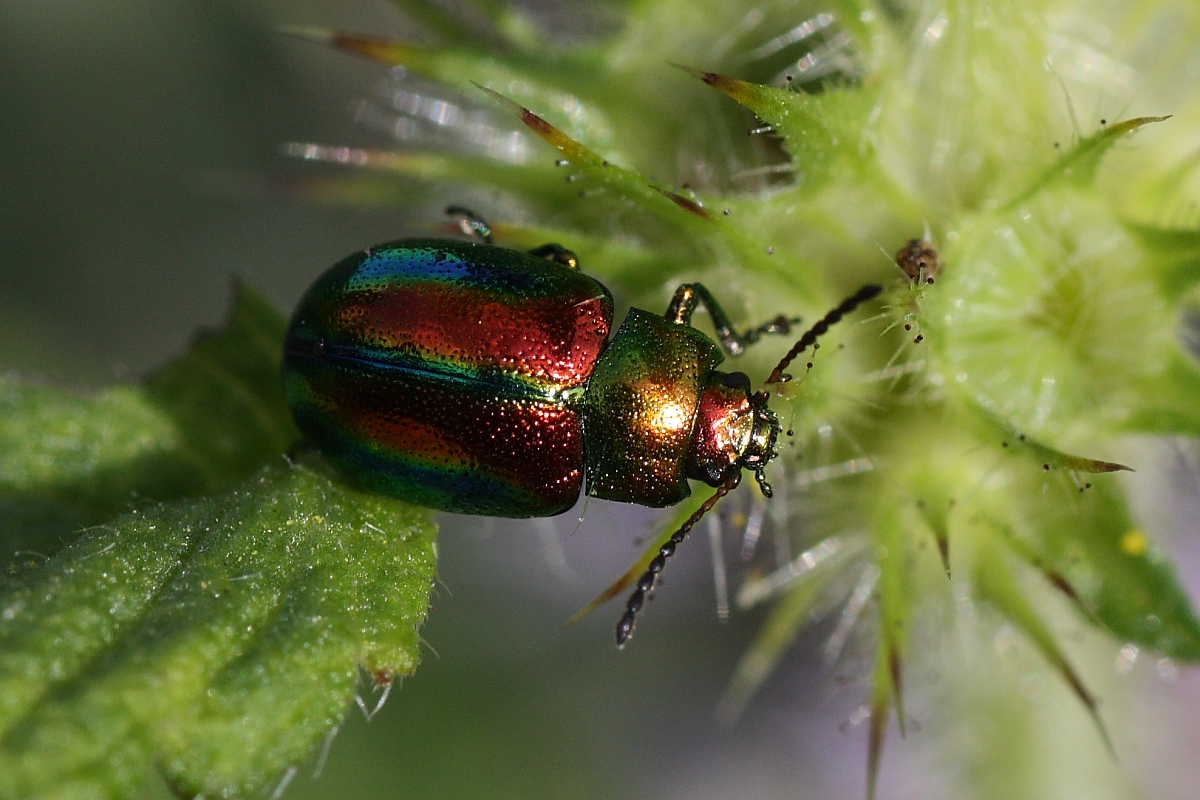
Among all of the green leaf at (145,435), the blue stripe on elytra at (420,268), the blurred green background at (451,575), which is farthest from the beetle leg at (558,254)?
the green leaf at (145,435)

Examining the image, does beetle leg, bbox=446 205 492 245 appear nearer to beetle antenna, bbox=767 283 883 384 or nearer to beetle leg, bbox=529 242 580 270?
beetle leg, bbox=529 242 580 270

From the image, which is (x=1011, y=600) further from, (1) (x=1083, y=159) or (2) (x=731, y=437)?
(1) (x=1083, y=159)

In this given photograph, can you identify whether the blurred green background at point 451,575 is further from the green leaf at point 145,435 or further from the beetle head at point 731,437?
the green leaf at point 145,435

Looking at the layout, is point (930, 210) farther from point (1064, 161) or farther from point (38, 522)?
point (38, 522)

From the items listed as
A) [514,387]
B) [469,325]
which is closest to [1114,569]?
[514,387]

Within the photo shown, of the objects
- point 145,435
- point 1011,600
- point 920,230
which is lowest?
point 145,435

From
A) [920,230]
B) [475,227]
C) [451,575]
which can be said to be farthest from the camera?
[451,575]

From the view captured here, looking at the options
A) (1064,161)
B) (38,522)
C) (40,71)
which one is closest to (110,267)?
(40,71)
